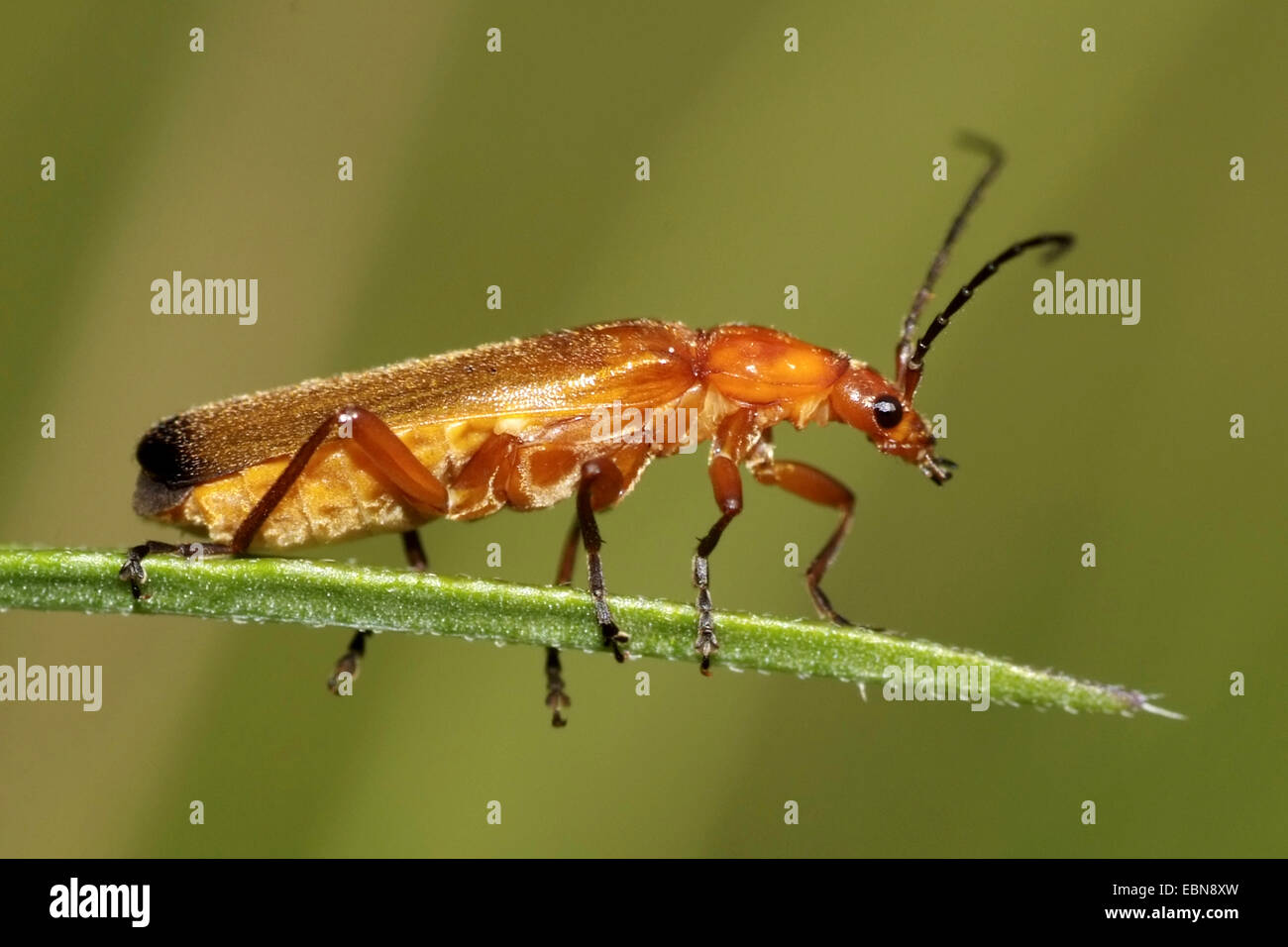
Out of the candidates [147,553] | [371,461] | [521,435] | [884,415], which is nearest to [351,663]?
[371,461]

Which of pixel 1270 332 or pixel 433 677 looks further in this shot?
pixel 1270 332

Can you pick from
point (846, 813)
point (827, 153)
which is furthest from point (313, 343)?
point (846, 813)

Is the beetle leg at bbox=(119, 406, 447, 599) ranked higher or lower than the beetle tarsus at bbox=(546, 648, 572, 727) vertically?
higher

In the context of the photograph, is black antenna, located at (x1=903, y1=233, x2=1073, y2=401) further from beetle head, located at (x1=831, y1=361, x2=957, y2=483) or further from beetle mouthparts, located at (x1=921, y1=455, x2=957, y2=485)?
beetle mouthparts, located at (x1=921, y1=455, x2=957, y2=485)

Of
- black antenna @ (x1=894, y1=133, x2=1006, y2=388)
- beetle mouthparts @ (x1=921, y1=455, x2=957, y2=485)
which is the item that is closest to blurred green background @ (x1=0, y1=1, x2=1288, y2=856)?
black antenna @ (x1=894, y1=133, x2=1006, y2=388)

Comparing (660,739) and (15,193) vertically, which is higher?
(15,193)

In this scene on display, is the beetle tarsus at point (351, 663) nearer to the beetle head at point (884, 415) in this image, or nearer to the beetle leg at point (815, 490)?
the beetle leg at point (815, 490)

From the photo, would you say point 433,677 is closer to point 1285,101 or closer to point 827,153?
point 827,153
